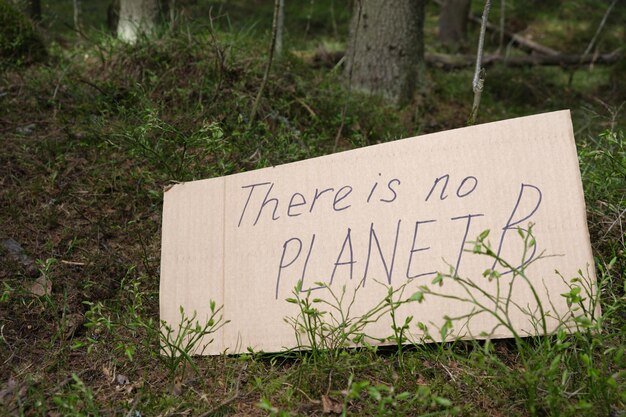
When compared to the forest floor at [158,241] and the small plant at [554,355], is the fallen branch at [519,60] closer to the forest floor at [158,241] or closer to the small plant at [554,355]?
the forest floor at [158,241]

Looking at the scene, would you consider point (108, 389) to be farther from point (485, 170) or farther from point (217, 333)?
point (485, 170)

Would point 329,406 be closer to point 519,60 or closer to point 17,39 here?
point 17,39

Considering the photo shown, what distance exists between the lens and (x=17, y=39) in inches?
149

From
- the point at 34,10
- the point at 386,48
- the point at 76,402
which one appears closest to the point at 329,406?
the point at 76,402

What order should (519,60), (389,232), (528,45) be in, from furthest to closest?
(528,45), (519,60), (389,232)

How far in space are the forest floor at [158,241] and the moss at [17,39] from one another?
0.12 metres

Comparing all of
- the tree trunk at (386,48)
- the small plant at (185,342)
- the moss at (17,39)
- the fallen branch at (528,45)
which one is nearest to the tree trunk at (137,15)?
the moss at (17,39)

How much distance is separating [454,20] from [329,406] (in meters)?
9.39

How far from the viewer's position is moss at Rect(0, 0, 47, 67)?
3.92 m

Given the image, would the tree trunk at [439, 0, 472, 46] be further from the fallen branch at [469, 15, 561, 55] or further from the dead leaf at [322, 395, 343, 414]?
the dead leaf at [322, 395, 343, 414]

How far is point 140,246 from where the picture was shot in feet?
8.19

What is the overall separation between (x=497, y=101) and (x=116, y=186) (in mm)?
3870

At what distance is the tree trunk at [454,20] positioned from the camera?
9.65 meters

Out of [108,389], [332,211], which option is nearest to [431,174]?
[332,211]
